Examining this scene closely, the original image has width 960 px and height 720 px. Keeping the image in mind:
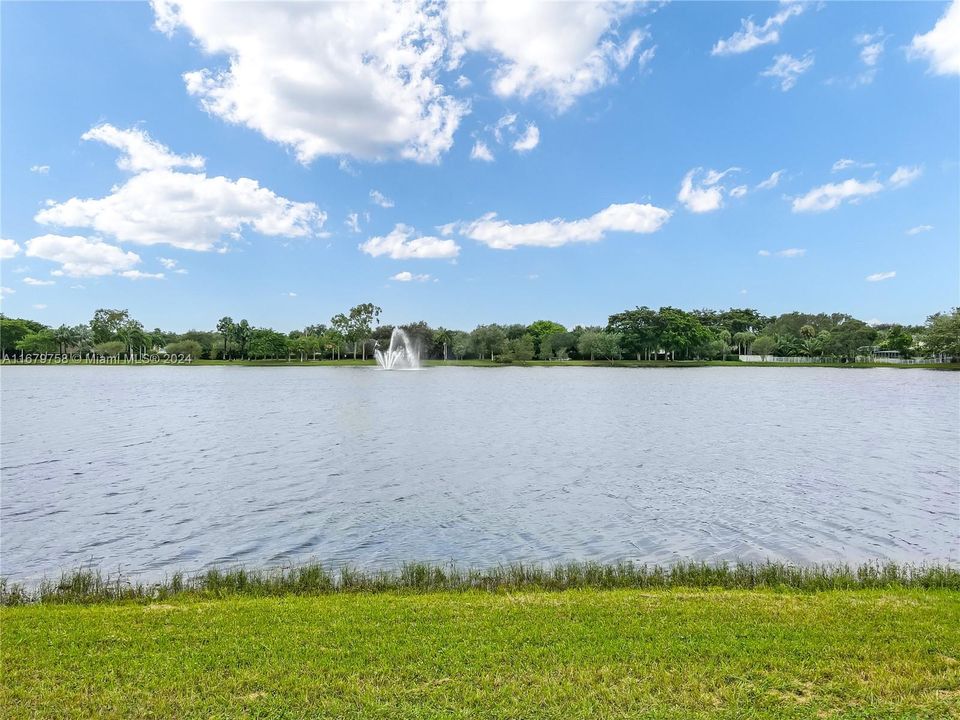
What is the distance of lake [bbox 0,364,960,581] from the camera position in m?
11.9

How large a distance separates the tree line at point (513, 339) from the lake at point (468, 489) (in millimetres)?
98433

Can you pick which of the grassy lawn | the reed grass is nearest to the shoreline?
the reed grass

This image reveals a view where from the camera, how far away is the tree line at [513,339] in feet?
428

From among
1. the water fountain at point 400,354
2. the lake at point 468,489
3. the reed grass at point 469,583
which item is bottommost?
the lake at point 468,489

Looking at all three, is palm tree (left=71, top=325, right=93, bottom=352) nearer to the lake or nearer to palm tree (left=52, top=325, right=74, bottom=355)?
palm tree (left=52, top=325, right=74, bottom=355)

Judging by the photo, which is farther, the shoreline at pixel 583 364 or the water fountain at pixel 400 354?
the shoreline at pixel 583 364

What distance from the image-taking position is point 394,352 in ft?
443

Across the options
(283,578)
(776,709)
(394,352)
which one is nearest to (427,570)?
(283,578)

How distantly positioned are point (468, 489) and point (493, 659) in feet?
37.6

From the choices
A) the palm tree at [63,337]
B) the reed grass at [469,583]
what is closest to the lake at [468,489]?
the reed grass at [469,583]

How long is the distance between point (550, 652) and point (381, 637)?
1858 millimetres

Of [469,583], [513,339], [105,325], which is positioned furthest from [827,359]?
[105,325]

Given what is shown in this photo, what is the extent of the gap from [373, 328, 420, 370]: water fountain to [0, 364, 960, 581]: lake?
288 feet

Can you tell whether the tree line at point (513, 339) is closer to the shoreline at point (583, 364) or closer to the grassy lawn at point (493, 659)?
the shoreline at point (583, 364)
